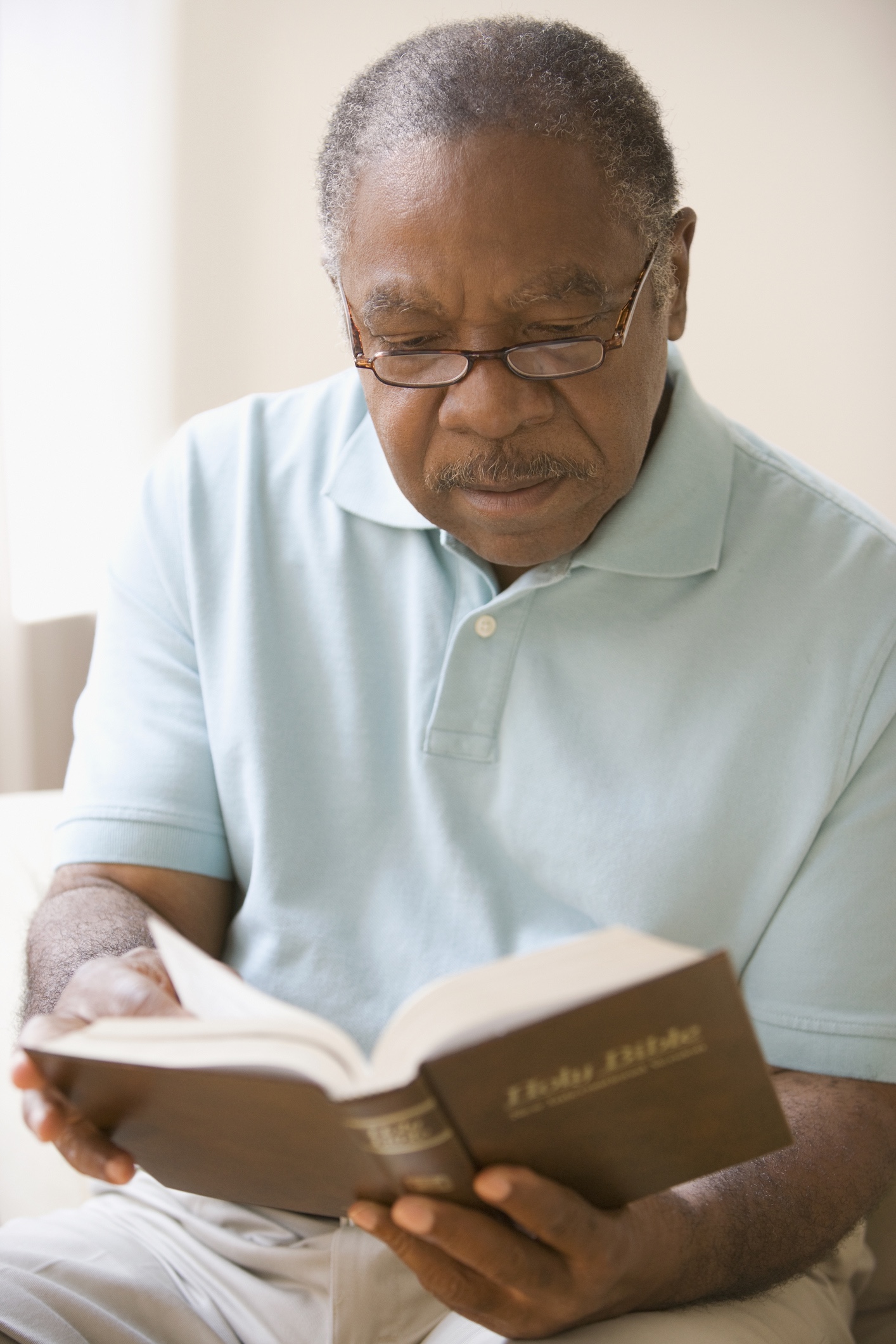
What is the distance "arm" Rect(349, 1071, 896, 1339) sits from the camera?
81cm

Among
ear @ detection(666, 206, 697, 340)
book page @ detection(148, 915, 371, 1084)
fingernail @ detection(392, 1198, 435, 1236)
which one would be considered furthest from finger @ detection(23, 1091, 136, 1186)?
ear @ detection(666, 206, 697, 340)

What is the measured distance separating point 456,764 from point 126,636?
1.34ft

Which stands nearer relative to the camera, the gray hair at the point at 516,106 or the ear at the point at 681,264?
the gray hair at the point at 516,106

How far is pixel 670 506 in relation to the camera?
1.20 metres

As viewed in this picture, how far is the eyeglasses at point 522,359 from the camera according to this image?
1052 millimetres

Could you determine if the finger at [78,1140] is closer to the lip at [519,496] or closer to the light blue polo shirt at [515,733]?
the light blue polo shirt at [515,733]

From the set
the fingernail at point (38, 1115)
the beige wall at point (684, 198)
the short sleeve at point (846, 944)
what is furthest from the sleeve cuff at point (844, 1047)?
the beige wall at point (684, 198)

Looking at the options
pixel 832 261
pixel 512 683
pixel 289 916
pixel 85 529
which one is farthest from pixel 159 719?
pixel 832 261

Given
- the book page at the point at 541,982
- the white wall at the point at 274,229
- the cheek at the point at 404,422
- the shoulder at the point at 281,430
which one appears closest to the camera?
the book page at the point at 541,982

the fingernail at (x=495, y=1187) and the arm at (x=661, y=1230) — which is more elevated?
the fingernail at (x=495, y=1187)

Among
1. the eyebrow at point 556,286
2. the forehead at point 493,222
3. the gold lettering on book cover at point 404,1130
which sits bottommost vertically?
the gold lettering on book cover at point 404,1130

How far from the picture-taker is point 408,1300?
110 cm

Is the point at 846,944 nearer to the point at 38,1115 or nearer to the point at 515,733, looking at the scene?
the point at 515,733

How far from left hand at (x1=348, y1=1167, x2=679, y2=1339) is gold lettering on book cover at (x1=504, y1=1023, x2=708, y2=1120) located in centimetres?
7
